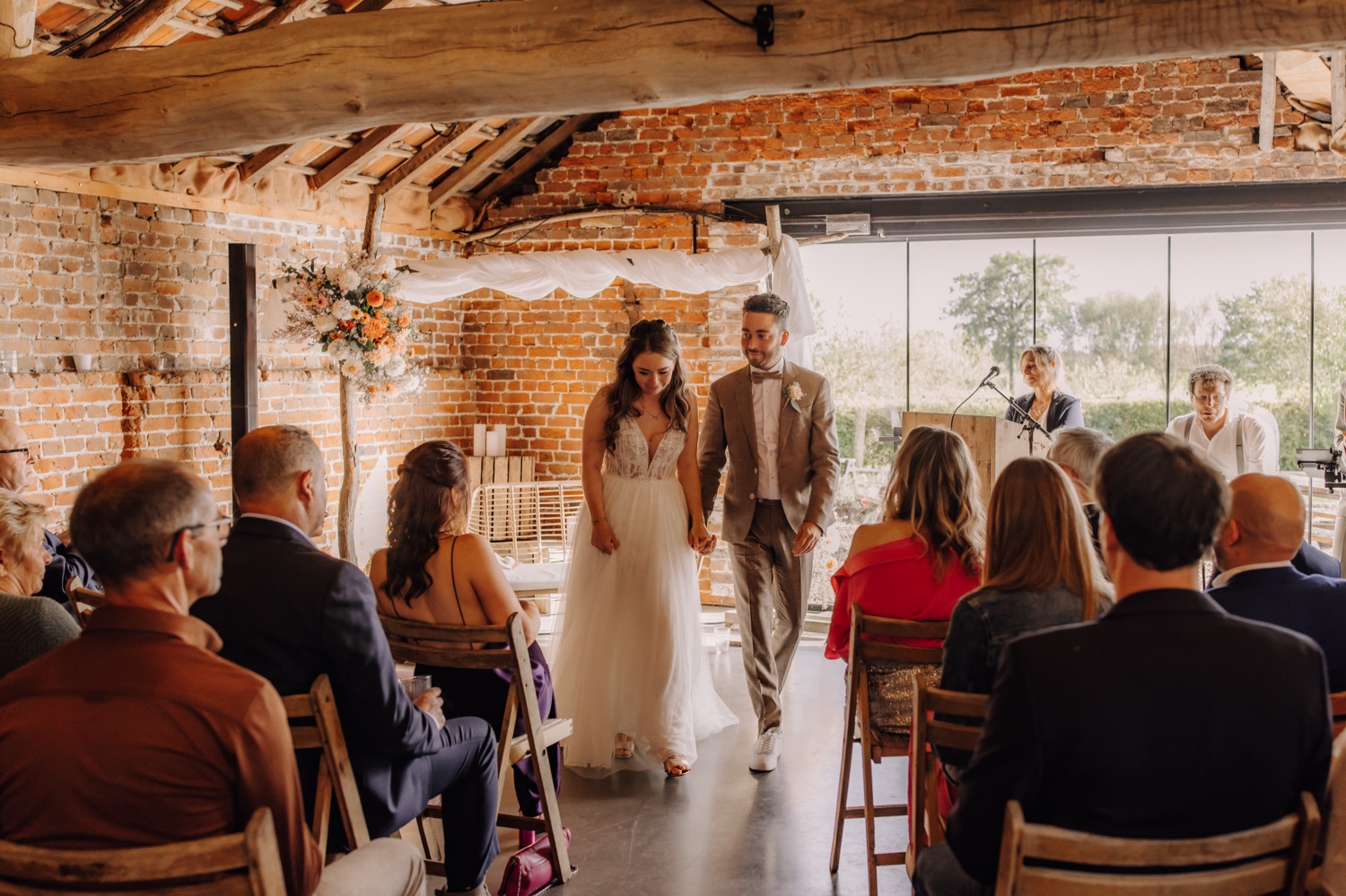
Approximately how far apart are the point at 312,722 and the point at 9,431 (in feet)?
7.83

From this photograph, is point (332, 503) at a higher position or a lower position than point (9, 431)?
lower

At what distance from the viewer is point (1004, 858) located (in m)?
1.75

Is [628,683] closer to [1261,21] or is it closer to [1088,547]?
[1088,547]

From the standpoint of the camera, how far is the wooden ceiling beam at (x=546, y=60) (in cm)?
331

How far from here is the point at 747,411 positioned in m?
4.88

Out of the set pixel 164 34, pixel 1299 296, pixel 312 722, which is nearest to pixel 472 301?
pixel 164 34

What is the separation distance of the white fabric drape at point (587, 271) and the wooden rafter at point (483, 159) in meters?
0.86

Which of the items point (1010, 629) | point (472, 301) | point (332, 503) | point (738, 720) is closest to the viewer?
point (1010, 629)

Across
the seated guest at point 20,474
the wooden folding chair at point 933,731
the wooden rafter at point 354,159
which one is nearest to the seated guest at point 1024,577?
the wooden folding chair at point 933,731

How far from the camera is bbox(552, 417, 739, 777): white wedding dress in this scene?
15.2ft

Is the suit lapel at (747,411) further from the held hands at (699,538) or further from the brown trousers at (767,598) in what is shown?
the held hands at (699,538)

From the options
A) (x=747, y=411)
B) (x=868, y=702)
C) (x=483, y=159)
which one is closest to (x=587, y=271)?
(x=483, y=159)

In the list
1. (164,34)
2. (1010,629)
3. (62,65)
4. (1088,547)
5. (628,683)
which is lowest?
(628,683)

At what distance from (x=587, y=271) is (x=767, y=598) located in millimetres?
3469
